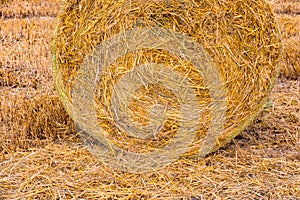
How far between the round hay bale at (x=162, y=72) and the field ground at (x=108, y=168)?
195mm

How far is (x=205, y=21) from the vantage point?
3152mm

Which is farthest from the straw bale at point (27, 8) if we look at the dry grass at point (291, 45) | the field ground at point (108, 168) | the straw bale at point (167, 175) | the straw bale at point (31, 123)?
the straw bale at point (167, 175)

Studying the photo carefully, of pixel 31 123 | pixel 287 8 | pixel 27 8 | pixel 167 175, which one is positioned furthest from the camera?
pixel 287 8

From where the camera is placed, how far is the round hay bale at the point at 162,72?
3.15m

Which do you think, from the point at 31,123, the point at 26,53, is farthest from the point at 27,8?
the point at 31,123

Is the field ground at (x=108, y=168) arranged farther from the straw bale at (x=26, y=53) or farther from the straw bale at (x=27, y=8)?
the straw bale at (x=27, y=8)

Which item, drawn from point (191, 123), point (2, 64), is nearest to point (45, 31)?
point (2, 64)

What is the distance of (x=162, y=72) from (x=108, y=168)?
0.74m

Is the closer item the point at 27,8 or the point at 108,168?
the point at 108,168

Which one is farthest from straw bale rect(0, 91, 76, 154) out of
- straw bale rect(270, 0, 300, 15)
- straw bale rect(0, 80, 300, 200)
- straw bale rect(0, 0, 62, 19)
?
straw bale rect(270, 0, 300, 15)

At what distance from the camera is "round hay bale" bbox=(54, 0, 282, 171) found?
3.15 m

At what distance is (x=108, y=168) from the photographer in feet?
10.4

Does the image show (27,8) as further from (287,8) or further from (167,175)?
(167,175)

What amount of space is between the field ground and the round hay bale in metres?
0.19
